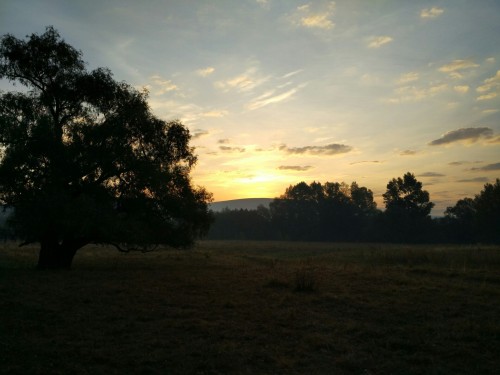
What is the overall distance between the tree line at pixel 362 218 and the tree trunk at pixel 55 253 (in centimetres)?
7793

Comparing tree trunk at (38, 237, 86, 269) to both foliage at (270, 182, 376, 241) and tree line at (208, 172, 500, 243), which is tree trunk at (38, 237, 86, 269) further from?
foliage at (270, 182, 376, 241)

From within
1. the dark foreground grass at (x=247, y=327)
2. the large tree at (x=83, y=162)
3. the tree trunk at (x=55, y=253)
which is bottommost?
the dark foreground grass at (x=247, y=327)

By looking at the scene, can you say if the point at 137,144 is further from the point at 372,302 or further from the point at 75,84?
the point at 372,302

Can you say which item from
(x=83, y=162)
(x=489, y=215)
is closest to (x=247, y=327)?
(x=83, y=162)

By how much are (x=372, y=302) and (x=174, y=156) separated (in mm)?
16388

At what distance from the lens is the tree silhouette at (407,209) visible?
86.2 meters

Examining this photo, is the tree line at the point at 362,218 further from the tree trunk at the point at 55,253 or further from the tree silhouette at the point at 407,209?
the tree trunk at the point at 55,253

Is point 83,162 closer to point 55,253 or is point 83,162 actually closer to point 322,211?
point 55,253

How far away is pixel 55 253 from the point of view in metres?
22.6

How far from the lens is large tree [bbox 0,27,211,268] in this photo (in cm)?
1962

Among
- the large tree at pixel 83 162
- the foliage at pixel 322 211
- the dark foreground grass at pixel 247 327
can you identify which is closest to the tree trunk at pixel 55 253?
the large tree at pixel 83 162

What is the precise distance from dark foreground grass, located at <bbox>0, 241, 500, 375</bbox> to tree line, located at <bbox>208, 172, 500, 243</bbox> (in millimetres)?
72964

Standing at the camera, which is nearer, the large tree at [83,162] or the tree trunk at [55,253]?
the large tree at [83,162]

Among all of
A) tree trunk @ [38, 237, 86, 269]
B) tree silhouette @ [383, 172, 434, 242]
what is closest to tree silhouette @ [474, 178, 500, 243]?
tree silhouette @ [383, 172, 434, 242]
